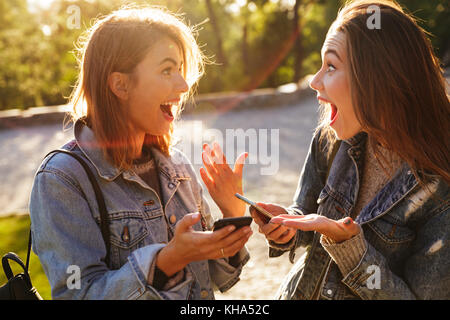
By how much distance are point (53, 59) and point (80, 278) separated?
2106cm

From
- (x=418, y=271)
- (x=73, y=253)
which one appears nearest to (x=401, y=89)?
(x=418, y=271)

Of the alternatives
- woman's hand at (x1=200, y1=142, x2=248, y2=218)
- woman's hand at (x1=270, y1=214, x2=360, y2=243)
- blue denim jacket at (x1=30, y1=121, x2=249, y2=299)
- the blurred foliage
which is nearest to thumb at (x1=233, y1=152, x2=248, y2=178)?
woman's hand at (x1=200, y1=142, x2=248, y2=218)

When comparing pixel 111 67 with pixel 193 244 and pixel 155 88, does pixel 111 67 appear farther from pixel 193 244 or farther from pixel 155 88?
pixel 193 244

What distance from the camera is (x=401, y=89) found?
2000 mm

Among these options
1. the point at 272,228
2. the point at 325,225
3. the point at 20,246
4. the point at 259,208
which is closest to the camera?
the point at 325,225

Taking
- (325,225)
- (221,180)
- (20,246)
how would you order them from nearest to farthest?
1. (325,225)
2. (221,180)
3. (20,246)

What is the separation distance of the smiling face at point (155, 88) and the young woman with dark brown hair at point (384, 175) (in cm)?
72

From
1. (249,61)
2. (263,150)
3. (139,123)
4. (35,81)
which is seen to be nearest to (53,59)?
(35,81)

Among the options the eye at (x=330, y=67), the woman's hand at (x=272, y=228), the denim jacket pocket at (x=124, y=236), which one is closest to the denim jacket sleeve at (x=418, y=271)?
the woman's hand at (x=272, y=228)

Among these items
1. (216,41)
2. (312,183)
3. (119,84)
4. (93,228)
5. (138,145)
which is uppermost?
(119,84)

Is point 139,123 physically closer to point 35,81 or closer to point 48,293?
point 48,293

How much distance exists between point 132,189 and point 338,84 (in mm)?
1173

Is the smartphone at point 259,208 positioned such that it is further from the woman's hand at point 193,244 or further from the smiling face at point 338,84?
the smiling face at point 338,84

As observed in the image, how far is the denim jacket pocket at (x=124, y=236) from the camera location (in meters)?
1.95
